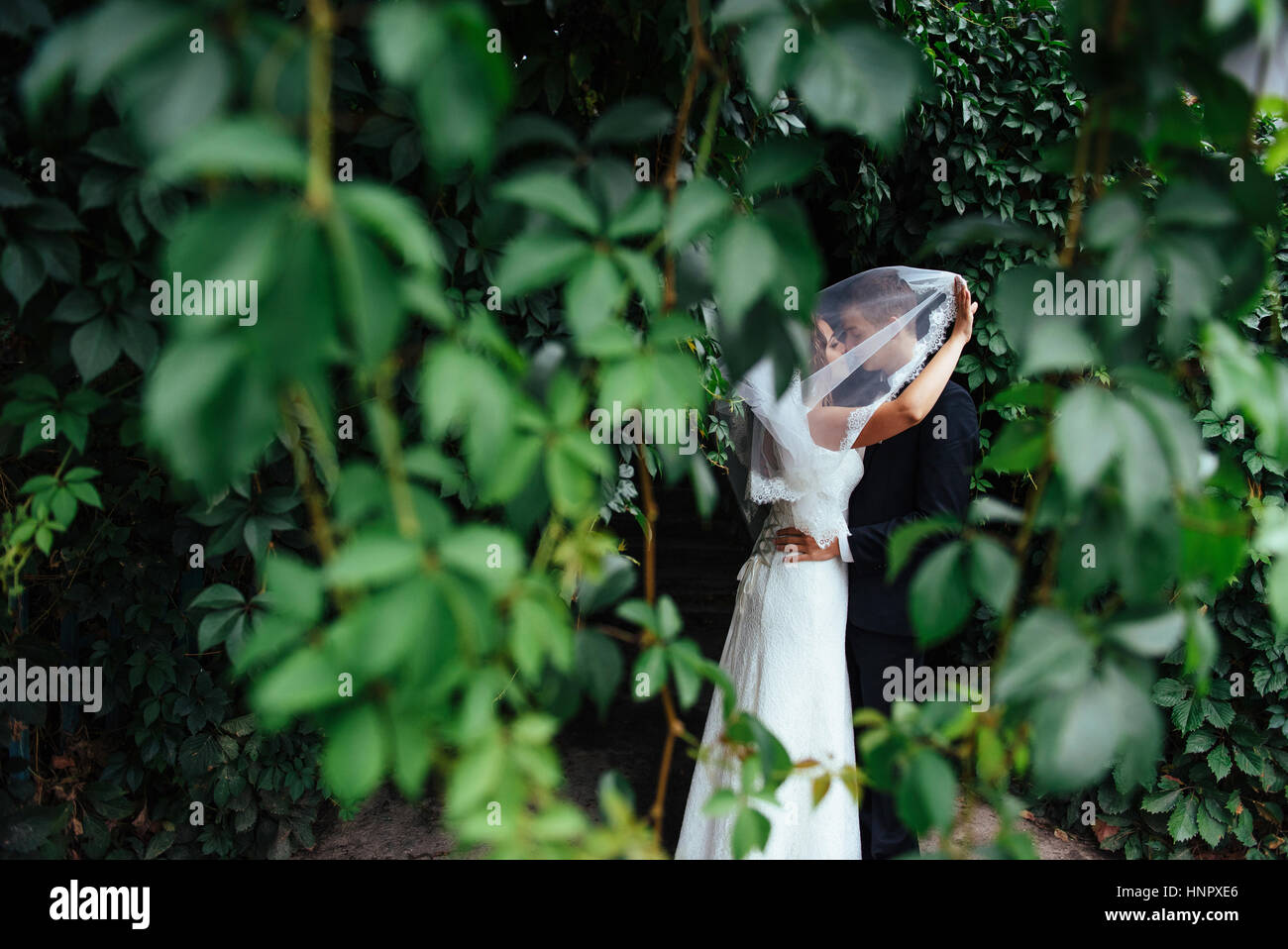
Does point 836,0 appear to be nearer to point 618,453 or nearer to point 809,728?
point 618,453

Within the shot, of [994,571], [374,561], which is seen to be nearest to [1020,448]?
[994,571]

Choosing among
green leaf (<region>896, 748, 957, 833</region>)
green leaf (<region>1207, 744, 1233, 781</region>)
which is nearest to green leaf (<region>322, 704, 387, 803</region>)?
green leaf (<region>896, 748, 957, 833</region>)

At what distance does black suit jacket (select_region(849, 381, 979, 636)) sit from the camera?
2.32 meters

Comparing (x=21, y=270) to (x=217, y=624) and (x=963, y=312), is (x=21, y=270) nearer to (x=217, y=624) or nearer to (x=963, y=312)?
(x=217, y=624)

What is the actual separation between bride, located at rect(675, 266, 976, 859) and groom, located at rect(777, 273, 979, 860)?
0.6 inches

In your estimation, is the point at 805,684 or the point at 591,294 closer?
the point at 591,294

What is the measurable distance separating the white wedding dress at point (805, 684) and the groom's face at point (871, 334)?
0.93 feet

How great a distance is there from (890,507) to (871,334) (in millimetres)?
569

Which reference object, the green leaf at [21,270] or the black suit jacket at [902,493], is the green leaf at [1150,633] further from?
the black suit jacket at [902,493]

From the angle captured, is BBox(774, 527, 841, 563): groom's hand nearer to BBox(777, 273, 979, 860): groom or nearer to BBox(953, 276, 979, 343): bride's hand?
BBox(777, 273, 979, 860): groom

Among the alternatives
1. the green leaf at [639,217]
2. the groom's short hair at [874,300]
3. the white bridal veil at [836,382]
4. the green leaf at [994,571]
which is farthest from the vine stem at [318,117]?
the groom's short hair at [874,300]

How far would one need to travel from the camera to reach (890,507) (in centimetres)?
245

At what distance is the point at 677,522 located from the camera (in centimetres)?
555
